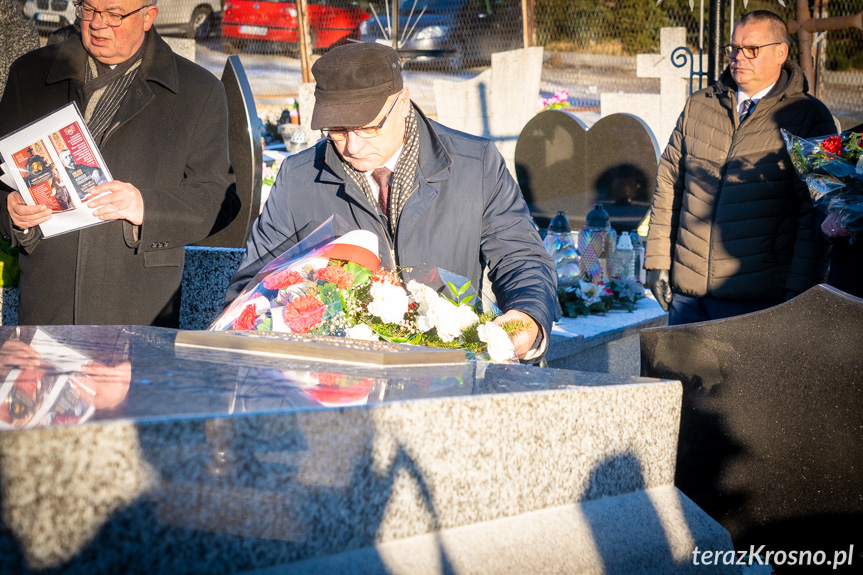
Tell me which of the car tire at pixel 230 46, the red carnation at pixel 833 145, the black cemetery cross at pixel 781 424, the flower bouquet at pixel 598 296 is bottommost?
the flower bouquet at pixel 598 296

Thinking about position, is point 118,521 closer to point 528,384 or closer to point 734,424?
point 528,384

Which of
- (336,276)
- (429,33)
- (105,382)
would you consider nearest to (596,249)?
(336,276)

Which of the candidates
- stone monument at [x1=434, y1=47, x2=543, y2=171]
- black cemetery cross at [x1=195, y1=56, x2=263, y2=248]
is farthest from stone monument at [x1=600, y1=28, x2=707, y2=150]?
black cemetery cross at [x1=195, y1=56, x2=263, y2=248]

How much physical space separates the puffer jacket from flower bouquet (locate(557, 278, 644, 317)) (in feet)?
4.53

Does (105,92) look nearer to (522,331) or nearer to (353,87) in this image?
(353,87)

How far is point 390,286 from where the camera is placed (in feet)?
6.68

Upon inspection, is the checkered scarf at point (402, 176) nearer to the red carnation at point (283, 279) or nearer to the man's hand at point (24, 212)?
the red carnation at point (283, 279)

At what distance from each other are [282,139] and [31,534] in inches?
468

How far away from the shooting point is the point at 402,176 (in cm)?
259

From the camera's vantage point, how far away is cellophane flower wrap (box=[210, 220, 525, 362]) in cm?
199

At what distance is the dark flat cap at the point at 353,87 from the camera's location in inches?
95.1

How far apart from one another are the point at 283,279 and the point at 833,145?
2.31 m

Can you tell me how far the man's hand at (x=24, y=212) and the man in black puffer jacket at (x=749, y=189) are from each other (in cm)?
303

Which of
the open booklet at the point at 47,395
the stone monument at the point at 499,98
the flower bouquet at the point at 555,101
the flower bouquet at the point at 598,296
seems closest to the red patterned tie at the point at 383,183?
the open booklet at the point at 47,395
